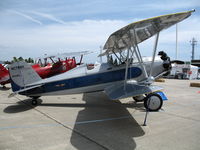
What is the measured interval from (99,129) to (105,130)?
0.18 m

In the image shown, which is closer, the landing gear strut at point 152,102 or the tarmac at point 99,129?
the tarmac at point 99,129

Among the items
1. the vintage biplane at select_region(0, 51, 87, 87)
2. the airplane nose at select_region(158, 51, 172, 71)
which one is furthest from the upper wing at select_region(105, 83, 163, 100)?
the vintage biplane at select_region(0, 51, 87, 87)

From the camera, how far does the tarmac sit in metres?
3.71

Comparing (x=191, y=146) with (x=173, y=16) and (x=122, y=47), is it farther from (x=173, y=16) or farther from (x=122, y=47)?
(x=122, y=47)

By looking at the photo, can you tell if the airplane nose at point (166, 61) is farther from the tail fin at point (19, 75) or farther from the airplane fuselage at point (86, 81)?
the tail fin at point (19, 75)

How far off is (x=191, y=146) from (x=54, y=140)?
291cm

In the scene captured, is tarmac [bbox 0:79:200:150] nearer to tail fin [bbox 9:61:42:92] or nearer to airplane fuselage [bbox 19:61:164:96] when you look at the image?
airplane fuselage [bbox 19:61:164:96]

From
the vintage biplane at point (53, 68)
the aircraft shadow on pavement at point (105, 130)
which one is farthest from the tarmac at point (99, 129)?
the vintage biplane at point (53, 68)

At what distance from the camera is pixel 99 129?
4.65m

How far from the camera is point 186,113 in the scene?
6.25 meters

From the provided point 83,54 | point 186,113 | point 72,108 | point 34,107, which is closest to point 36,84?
point 34,107

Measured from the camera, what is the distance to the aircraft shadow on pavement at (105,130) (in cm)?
371

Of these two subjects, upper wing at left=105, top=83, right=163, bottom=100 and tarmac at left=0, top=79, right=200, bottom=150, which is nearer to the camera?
tarmac at left=0, top=79, right=200, bottom=150

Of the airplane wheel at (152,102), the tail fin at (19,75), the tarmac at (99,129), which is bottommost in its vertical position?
the tarmac at (99,129)
